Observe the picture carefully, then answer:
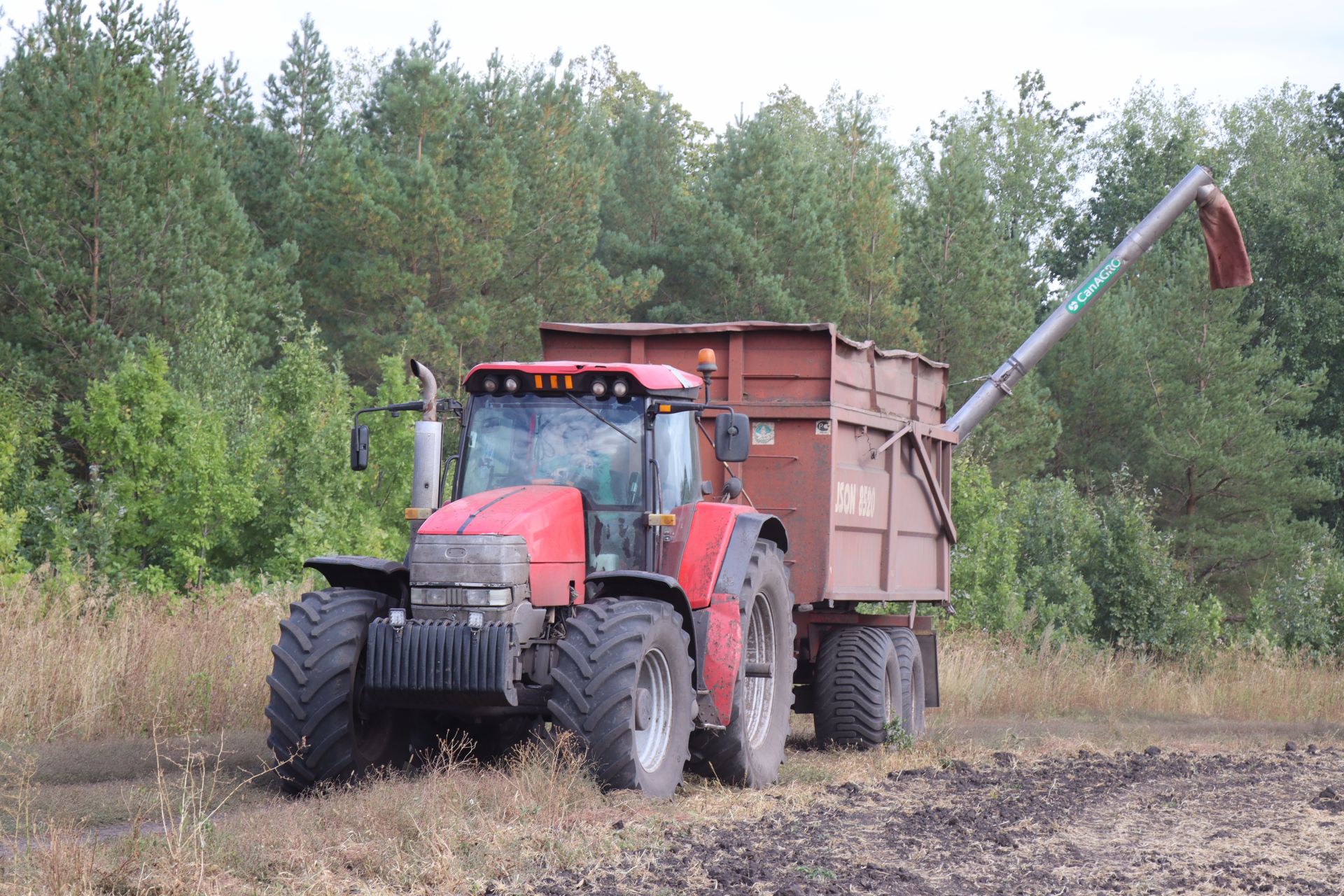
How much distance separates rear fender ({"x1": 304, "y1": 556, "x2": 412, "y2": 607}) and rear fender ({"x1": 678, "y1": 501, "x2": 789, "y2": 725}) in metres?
1.65

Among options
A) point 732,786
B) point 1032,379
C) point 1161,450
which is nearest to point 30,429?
point 732,786

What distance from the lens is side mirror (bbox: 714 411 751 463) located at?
27.9 ft

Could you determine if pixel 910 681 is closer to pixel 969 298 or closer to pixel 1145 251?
pixel 1145 251

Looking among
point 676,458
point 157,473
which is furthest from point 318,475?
point 676,458

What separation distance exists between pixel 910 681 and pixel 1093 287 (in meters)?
5.93

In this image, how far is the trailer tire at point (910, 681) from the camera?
1194 centimetres

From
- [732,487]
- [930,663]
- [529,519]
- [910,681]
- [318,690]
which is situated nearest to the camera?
[318,690]

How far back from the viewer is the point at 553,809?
6.93 metres

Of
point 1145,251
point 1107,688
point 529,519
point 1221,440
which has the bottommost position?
point 1107,688

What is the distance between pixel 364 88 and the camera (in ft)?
161

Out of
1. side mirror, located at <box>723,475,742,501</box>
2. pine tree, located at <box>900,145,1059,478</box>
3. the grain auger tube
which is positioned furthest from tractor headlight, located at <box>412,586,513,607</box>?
pine tree, located at <box>900,145,1059,478</box>

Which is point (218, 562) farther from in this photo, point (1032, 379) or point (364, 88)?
point (364, 88)

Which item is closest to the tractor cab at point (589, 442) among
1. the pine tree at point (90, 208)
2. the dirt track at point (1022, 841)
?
the dirt track at point (1022, 841)

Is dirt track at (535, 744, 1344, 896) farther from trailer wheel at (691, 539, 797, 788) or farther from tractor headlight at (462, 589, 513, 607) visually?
tractor headlight at (462, 589, 513, 607)
